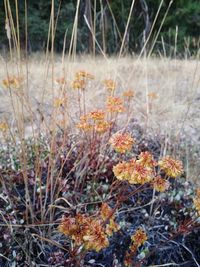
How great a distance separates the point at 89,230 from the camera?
2.77 ft

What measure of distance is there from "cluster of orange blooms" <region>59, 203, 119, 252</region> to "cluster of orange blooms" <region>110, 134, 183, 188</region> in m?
0.14

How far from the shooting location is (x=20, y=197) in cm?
128

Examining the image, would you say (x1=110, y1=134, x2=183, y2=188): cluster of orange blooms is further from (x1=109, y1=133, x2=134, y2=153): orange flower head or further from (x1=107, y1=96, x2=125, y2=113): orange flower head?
(x1=107, y1=96, x2=125, y2=113): orange flower head

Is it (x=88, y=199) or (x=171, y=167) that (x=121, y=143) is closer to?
(x=171, y=167)

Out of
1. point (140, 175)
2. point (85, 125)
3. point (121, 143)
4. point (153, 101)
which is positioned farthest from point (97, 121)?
point (153, 101)

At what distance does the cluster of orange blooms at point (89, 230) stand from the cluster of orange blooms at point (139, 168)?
0.45 ft

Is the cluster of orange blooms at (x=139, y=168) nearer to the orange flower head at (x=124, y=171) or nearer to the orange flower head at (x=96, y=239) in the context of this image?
the orange flower head at (x=124, y=171)

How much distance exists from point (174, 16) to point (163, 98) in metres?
8.12

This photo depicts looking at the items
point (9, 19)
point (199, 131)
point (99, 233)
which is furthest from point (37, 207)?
point (199, 131)

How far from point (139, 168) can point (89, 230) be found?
194mm

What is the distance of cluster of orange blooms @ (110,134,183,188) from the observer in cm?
79

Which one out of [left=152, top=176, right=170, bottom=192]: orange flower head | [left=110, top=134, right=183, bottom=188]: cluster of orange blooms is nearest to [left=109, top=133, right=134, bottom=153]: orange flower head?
[left=110, top=134, right=183, bottom=188]: cluster of orange blooms

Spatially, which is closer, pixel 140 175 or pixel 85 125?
pixel 140 175

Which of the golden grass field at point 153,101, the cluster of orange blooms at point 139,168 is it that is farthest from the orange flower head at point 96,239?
the golden grass field at point 153,101
